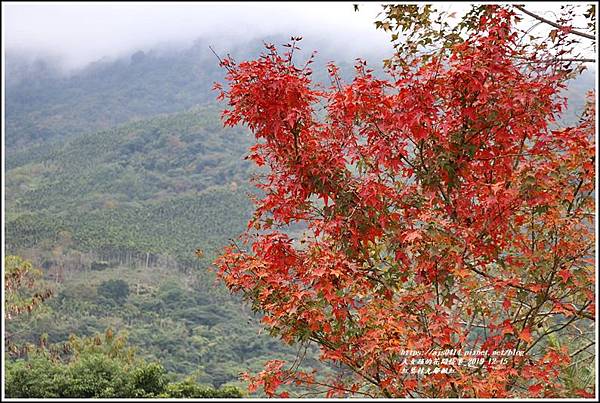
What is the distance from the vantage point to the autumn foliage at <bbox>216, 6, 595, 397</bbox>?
2531 millimetres

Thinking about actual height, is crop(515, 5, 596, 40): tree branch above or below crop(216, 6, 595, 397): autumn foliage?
above

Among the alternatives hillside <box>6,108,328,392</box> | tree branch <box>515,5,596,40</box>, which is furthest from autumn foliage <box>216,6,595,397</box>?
hillside <box>6,108,328,392</box>

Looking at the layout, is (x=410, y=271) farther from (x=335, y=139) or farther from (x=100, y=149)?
(x=100, y=149)

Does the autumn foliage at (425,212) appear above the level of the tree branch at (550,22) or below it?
below

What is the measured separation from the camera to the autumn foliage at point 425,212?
2.53 m

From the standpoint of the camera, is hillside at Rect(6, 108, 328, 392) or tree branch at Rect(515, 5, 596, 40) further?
hillside at Rect(6, 108, 328, 392)

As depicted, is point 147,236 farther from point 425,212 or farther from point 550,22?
point 550,22

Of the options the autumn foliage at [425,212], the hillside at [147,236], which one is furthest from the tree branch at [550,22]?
the hillside at [147,236]

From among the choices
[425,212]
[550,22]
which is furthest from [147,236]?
[550,22]

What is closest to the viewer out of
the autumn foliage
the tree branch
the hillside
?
the autumn foliage

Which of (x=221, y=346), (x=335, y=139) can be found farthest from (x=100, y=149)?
(x=335, y=139)

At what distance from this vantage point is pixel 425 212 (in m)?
2.75

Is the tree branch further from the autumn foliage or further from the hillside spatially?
the hillside

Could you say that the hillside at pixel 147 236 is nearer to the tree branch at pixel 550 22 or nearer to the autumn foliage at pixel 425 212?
the autumn foliage at pixel 425 212
